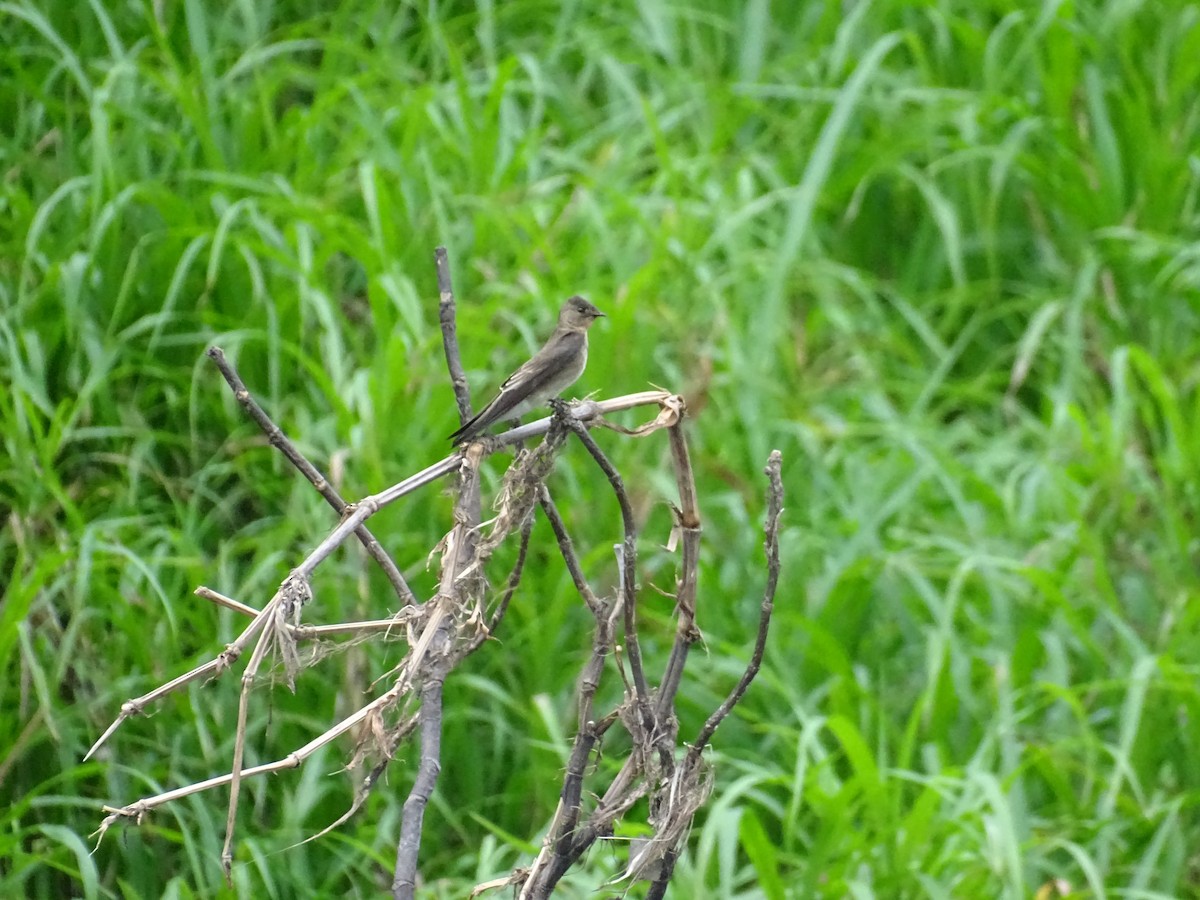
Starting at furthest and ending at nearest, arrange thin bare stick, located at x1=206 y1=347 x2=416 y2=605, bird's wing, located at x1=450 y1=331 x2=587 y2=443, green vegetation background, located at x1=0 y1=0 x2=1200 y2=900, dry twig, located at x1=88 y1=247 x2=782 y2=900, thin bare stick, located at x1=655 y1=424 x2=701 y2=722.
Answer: green vegetation background, located at x1=0 y1=0 x2=1200 y2=900, bird's wing, located at x1=450 y1=331 x2=587 y2=443, thin bare stick, located at x1=655 y1=424 x2=701 y2=722, dry twig, located at x1=88 y1=247 x2=782 y2=900, thin bare stick, located at x1=206 y1=347 x2=416 y2=605

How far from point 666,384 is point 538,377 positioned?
1.51 m

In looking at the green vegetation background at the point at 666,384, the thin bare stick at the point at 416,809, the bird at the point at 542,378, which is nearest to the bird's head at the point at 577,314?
the bird at the point at 542,378

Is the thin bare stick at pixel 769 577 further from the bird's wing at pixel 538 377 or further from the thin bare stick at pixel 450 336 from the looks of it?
the bird's wing at pixel 538 377

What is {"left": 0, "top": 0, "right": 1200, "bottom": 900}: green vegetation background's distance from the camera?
11.3 feet

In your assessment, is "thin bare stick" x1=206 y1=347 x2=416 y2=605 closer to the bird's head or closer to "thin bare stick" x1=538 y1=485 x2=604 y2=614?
"thin bare stick" x1=538 y1=485 x2=604 y2=614

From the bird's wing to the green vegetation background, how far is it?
72 cm

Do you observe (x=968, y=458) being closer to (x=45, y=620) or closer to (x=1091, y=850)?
(x=1091, y=850)

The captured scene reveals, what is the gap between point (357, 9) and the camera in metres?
5.89

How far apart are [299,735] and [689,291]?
2.06 meters

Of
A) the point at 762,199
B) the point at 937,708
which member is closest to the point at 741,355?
the point at 762,199

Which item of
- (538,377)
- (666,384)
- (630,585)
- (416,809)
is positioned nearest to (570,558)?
(630,585)

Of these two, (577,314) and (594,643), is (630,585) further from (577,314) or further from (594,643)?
(577,314)

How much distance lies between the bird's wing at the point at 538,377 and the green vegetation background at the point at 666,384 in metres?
0.72

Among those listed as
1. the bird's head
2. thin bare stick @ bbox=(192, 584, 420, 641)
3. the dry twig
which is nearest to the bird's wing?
the bird's head
